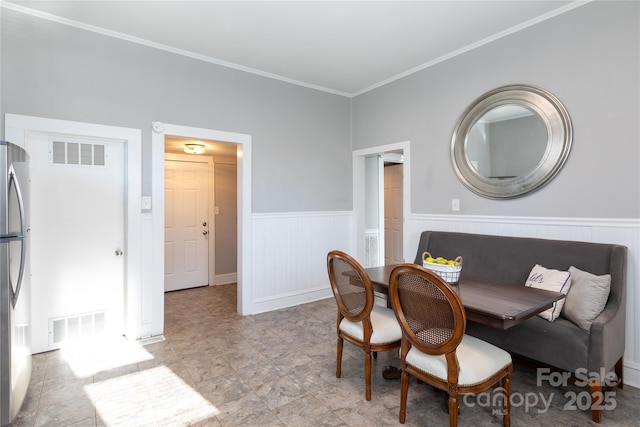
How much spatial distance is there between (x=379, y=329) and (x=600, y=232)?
6.18 ft

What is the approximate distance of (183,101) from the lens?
3.46m

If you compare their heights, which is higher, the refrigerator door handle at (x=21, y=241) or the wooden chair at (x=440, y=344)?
the refrigerator door handle at (x=21, y=241)

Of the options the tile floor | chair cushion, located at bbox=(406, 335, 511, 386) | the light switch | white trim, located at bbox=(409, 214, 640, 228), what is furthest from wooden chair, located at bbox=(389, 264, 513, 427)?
the light switch

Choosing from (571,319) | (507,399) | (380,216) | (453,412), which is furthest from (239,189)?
(571,319)

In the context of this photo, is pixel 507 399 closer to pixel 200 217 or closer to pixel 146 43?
pixel 146 43

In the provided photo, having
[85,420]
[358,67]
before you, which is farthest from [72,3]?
[85,420]

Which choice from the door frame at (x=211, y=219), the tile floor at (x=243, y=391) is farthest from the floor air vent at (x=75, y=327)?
the door frame at (x=211, y=219)

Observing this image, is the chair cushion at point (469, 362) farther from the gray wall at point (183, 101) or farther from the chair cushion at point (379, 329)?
the gray wall at point (183, 101)

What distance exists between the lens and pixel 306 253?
4418 millimetres

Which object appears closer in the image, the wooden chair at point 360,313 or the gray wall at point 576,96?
the wooden chair at point 360,313

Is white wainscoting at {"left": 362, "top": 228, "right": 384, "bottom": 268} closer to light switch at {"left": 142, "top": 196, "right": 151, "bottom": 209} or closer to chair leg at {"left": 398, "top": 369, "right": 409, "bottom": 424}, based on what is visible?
light switch at {"left": 142, "top": 196, "right": 151, "bottom": 209}

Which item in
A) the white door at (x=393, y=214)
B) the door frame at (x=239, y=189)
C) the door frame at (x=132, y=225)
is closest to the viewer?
the door frame at (x=132, y=225)

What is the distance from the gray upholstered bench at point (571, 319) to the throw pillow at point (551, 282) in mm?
42

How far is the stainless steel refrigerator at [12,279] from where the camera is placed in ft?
6.04
